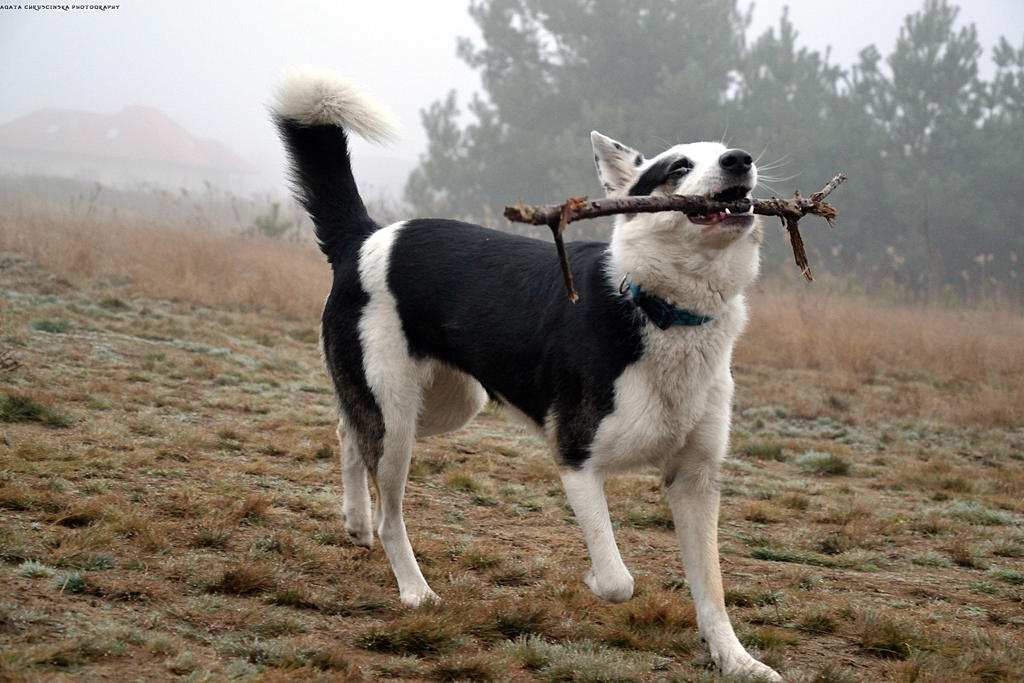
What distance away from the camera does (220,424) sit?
231 inches

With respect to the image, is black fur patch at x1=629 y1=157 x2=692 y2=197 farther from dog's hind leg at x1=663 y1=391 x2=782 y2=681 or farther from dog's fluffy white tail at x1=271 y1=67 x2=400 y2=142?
dog's fluffy white tail at x1=271 y1=67 x2=400 y2=142

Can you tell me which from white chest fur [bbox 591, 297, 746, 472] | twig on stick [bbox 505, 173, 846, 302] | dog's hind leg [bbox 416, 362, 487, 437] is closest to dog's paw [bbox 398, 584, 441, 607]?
dog's hind leg [bbox 416, 362, 487, 437]

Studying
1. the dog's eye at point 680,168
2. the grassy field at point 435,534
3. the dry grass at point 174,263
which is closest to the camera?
the grassy field at point 435,534

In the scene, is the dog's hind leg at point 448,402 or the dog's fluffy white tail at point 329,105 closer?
the dog's hind leg at point 448,402

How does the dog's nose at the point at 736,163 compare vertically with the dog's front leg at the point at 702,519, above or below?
above

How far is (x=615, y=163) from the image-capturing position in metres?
3.65

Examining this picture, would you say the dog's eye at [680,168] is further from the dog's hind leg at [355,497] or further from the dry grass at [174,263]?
the dry grass at [174,263]

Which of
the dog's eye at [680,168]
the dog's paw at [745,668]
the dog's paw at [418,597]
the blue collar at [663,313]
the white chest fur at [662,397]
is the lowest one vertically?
the dog's paw at [418,597]

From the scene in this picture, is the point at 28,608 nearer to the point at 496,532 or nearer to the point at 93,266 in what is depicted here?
the point at 496,532

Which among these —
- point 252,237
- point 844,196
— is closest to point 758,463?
point 252,237

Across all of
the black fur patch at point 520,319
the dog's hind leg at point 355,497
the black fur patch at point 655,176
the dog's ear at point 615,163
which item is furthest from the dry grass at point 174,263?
the black fur patch at point 655,176

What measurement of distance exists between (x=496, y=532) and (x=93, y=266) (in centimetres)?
811

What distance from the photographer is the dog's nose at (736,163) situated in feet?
10.1

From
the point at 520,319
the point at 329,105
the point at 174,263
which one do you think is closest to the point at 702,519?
the point at 520,319
